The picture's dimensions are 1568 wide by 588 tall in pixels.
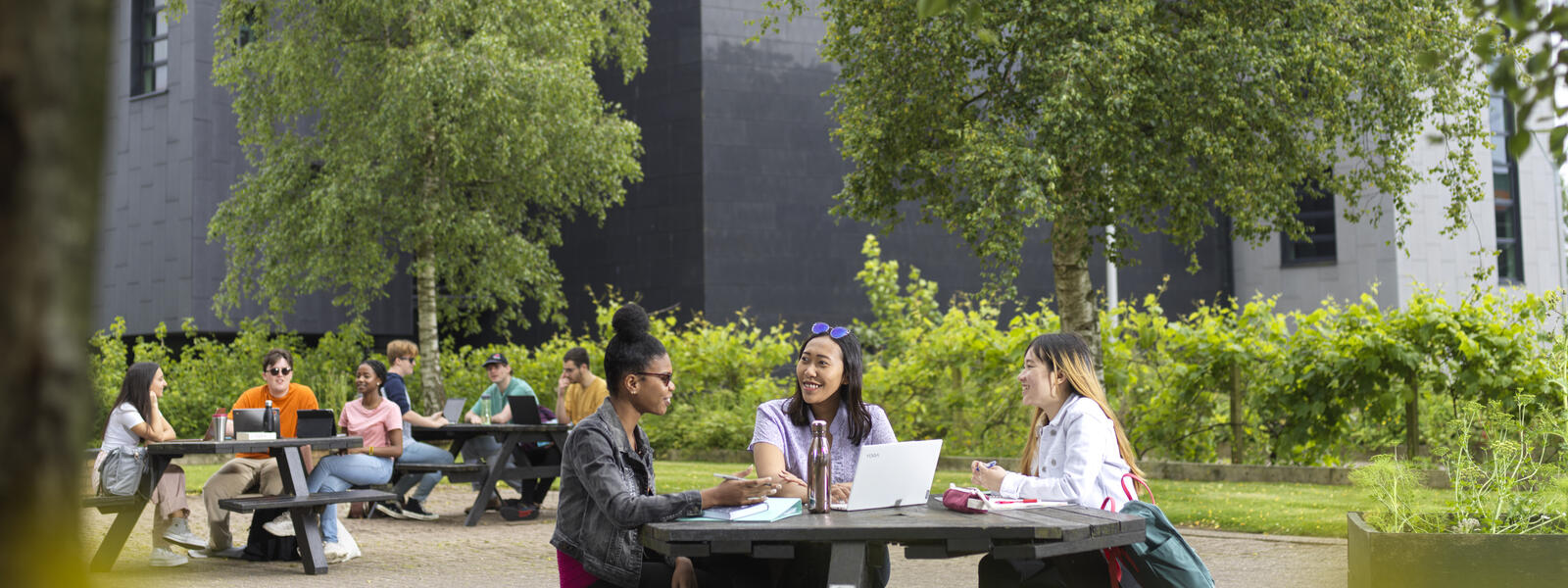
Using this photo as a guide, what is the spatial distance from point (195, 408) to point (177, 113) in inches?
260

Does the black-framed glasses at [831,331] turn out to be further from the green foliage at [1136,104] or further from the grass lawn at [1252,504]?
the green foliage at [1136,104]

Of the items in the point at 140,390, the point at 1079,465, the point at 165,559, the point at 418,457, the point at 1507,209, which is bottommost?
the point at 165,559

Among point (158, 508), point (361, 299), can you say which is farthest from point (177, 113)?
point (158, 508)

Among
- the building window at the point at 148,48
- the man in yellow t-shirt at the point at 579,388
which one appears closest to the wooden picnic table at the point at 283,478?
the man in yellow t-shirt at the point at 579,388

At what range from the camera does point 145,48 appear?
2638 cm

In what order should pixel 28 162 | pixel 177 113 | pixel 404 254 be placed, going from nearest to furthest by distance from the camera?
pixel 28 162
pixel 177 113
pixel 404 254

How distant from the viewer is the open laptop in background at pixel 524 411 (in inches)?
445

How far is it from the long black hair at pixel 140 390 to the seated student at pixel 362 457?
1.08 meters

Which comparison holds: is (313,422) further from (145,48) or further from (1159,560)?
(145,48)

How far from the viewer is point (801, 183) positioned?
26344mm

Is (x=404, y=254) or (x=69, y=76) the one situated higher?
(x=404, y=254)

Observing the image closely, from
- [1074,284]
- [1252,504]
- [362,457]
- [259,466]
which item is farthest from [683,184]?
[259,466]

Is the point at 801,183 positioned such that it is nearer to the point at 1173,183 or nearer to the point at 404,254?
the point at 404,254

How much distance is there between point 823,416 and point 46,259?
4601 millimetres
